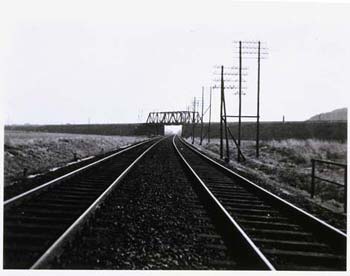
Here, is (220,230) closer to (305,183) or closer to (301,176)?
(305,183)

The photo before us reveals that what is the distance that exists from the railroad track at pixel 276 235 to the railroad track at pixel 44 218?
2253mm

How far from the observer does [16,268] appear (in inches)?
155

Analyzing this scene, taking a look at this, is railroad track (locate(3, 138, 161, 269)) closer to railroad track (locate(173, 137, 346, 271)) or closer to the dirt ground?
railroad track (locate(173, 137, 346, 271))

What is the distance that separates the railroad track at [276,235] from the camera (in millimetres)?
4590

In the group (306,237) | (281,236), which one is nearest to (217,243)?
(281,236)

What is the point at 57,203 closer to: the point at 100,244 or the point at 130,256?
the point at 100,244

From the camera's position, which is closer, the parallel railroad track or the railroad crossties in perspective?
the parallel railroad track

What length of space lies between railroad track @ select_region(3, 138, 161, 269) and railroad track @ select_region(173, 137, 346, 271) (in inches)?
88.7

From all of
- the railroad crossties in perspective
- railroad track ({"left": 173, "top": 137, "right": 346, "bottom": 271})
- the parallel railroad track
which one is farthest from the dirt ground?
the railroad crossties in perspective

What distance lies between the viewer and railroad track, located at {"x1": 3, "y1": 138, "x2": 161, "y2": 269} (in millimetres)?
4246

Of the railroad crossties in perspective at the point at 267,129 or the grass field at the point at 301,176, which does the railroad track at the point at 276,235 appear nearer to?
the grass field at the point at 301,176

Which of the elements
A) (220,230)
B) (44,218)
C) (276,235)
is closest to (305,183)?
(276,235)

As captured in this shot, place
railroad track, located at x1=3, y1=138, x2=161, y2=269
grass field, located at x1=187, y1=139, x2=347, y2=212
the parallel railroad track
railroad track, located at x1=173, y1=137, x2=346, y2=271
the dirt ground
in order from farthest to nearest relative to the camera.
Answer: grass field, located at x1=187, y1=139, x2=347, y2=212
the dirt ground
railroad track, located at x1=173, y1=137, x2=346, y2=271
the parallel railroad track
railroad track, located at x1=3, y1=138, x2=161, y2=269

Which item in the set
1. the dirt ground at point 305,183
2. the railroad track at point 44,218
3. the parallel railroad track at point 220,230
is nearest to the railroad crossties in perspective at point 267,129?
the dirt ground at point 305,183
